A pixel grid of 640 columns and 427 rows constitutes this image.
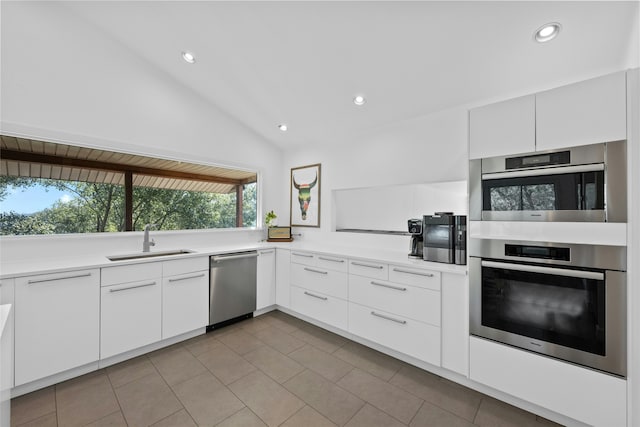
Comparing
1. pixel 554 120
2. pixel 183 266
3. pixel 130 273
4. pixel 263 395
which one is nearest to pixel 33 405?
pixel 130 273

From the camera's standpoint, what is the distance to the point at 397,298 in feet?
7.64

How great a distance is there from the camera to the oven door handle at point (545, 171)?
155 centimetres

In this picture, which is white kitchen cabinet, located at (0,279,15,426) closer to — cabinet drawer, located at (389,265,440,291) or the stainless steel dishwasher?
the stainless steel dishwasher

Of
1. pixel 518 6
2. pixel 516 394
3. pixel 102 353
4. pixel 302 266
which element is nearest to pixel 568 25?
pixel 518 6

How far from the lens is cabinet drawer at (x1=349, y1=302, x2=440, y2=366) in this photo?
2.13 m

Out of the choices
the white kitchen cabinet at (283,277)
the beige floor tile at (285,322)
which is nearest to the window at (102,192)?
the white kitchen cabinet at (283,277)

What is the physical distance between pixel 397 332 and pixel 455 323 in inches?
20.0

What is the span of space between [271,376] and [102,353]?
1.38 meters

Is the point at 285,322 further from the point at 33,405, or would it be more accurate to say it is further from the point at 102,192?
the point at 102,192

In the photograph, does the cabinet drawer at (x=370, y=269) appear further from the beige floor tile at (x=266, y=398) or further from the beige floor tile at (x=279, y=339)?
the beige floor tile at (x=266, y=398)

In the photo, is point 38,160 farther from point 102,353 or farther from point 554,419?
point 554,419

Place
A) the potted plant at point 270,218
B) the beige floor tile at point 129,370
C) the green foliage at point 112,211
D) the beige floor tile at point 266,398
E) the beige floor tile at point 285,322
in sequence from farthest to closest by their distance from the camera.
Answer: the potted plant at point 270,218
the beige floor tile at point 285,322
the green foliage at point 112,211
the beige floor tile at point 129,370
the beige floor tile at point 266,398

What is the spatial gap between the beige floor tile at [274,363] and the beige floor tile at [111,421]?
920 millimetres

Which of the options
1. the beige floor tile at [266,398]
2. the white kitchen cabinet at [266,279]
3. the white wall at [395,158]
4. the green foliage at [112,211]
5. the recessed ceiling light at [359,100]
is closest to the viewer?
the beige floor tile at [266,398]
